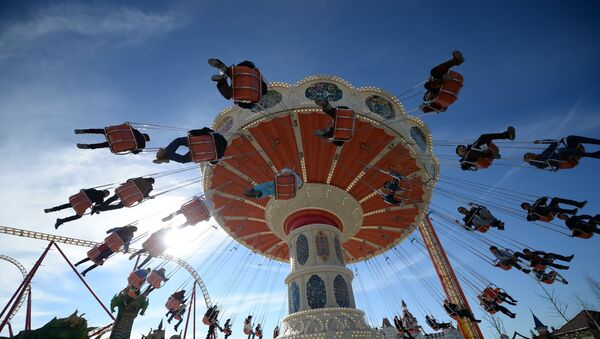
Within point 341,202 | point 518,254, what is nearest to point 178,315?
point 341,202

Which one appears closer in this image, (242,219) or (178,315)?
(242,219)

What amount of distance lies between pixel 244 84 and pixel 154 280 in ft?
28.5

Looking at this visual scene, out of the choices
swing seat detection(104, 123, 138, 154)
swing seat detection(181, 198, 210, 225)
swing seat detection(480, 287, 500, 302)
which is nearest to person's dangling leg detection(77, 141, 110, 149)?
swing seat detection(104, 123, 138, 154)

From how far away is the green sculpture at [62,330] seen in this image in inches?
221

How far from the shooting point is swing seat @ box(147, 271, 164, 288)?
11.2 meters

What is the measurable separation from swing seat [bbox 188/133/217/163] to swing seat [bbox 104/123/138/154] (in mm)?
1561

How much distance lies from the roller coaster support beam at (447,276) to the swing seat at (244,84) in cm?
2128

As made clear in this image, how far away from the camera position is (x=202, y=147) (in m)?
7.61

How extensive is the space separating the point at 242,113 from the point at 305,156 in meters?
2.84

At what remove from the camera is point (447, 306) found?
15891 mm

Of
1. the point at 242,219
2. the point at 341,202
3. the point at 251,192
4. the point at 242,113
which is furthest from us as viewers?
the point at 242,219

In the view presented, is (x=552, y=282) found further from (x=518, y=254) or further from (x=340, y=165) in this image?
(x=340, y=165)

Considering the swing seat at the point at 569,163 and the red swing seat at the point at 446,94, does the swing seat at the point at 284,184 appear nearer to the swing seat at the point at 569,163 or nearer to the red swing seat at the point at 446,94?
the red swing seat at the point at 446,94

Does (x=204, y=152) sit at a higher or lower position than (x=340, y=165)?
lower
